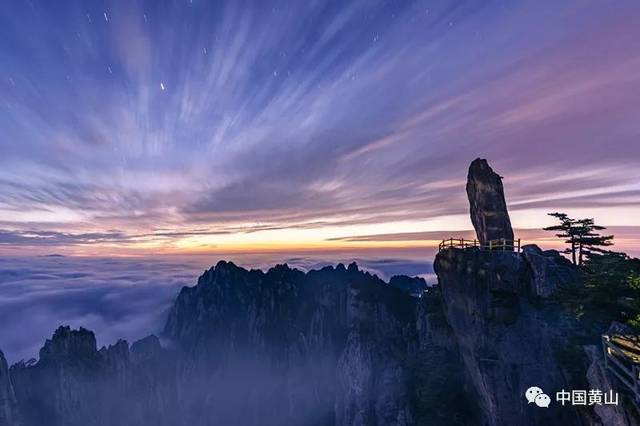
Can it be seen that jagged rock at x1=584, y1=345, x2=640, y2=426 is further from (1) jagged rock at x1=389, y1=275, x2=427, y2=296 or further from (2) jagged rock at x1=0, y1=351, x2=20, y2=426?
(1) jagged rock at x1=389, y1=275, x2=427, y2=296

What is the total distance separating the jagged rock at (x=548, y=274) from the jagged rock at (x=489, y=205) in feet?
27.1

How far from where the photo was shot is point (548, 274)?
32.2m

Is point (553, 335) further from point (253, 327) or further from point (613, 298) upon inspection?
point (253, 327)

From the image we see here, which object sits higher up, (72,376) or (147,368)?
(72,376)

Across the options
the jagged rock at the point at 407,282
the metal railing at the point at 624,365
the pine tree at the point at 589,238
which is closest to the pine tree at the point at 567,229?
the pine tree at the point at 589,238

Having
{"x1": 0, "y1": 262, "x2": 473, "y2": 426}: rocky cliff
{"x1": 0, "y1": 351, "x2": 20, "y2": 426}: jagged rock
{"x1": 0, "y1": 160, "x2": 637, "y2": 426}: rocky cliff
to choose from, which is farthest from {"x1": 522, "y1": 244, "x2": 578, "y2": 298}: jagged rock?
{"x1": 0, "y1": 351, "x2": 20, "y2": 426}: jagged rock

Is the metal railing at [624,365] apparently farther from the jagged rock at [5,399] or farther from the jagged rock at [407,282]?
the jagged rock at [407,282]

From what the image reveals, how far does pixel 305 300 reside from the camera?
477ft

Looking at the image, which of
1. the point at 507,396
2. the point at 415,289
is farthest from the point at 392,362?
the point at 415,289

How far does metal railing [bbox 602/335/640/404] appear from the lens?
14.4 meters

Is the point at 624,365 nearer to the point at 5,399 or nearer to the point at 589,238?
the point at 589,238

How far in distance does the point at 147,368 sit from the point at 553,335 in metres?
180

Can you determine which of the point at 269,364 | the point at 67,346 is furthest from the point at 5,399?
the point at 269,364

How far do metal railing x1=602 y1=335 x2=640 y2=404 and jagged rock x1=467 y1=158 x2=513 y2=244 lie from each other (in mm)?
24297
